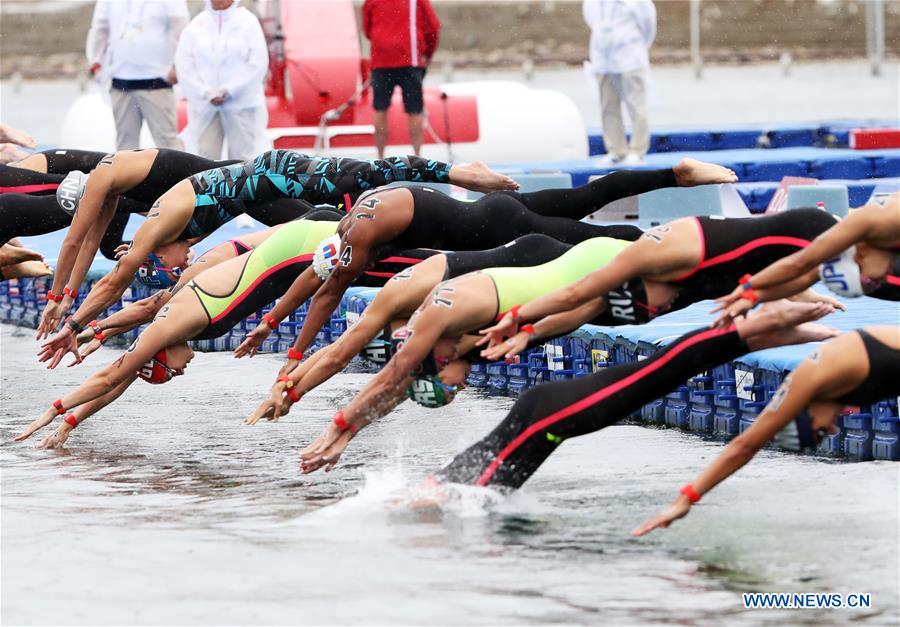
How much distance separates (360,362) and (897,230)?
16.4 ft

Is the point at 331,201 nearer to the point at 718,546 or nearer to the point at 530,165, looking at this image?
the point at 718,546

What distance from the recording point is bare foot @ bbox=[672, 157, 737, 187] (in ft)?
21.9

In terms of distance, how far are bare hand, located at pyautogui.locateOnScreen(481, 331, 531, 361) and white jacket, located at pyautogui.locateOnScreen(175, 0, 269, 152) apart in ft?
20.4

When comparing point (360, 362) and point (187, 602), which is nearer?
point (187, 602)

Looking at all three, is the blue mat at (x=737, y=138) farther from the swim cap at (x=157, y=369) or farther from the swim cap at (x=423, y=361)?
the swim cap at (x=423, y=361)

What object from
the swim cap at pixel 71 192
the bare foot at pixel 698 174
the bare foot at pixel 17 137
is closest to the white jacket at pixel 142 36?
the bare foot at pixel 17 137

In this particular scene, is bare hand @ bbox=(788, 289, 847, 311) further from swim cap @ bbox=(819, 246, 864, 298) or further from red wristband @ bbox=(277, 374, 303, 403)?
red wristband @ bbox=(277, 374, 303, 403)

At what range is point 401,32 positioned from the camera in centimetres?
1309

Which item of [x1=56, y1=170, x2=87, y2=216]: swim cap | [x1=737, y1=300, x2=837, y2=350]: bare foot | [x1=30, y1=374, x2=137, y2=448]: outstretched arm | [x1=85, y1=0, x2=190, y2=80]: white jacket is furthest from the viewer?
[x1=85, y1=0, x2=190, y2=80]: white jacket

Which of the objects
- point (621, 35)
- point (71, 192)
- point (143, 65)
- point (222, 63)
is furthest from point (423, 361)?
point (621, 35)

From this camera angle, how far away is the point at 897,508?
6090 mm

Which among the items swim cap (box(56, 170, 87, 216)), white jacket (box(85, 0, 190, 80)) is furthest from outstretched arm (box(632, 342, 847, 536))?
white jacket (box(85, 0, 190, 80))

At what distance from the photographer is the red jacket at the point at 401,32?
1309cm

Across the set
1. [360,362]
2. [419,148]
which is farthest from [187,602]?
[419,148]
